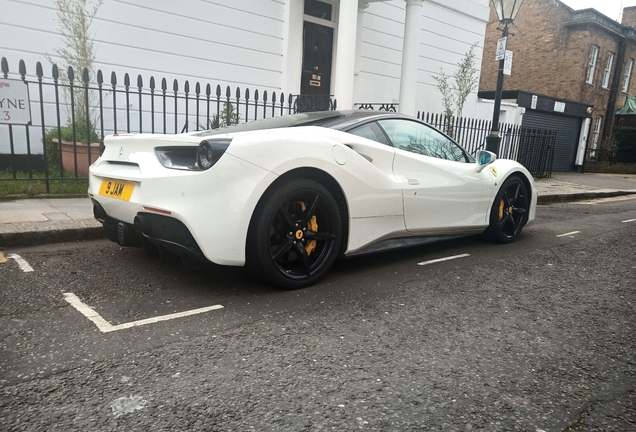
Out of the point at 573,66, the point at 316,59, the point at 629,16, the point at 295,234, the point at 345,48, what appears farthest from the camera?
the point at 629,16

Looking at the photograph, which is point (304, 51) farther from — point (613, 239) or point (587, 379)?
point (587, 379)

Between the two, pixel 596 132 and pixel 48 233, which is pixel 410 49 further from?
pixel 596 132

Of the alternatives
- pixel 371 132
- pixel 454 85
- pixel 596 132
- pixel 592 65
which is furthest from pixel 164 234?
pixel 596 132

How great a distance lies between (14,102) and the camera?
548 cm

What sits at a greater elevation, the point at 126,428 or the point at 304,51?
the point at 304,51

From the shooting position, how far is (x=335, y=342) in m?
2.51

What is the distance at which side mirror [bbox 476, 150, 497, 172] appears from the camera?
4.52m

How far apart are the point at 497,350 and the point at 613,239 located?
4056 millimetres

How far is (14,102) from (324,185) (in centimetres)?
431

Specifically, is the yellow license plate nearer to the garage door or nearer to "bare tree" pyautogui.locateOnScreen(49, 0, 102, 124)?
"bare tree" pyautogui.locateOnScreen(49, 0, 102, 124)

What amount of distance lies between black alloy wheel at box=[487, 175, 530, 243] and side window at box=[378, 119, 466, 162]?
709mm

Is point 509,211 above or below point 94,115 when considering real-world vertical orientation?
below

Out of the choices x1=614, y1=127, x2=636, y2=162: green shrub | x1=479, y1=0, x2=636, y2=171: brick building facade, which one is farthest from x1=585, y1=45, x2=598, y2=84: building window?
x1=614, y1=127, x2=636, y2=162: green shrub

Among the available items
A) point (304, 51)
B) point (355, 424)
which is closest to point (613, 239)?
point (355, 424)
